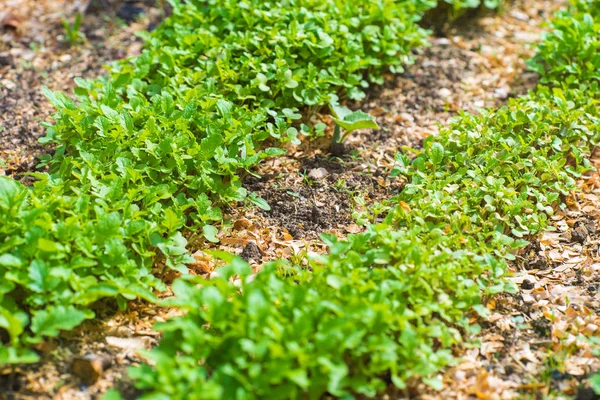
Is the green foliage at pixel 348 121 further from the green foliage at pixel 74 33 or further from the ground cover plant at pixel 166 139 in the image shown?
the green foliage at pixel 74 33

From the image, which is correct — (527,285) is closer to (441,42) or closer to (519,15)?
(441,42)

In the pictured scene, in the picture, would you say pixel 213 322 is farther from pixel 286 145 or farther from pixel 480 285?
pixel 286 145

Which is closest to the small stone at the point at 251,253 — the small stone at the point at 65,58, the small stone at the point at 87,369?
the small stone at the point at 87,369

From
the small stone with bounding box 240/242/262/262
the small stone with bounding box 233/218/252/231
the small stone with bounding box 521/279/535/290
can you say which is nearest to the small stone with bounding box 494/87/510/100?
the small stone with bounding box 521/279/535/290

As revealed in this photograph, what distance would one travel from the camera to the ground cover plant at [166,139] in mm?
2479

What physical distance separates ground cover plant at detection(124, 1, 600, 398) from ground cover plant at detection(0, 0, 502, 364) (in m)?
0.37

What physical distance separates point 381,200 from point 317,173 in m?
0.39

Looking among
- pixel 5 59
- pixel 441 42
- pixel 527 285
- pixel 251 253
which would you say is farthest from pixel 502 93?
pixel 5 59

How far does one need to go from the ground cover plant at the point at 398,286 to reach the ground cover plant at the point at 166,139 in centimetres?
37

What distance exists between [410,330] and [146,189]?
4.30ft

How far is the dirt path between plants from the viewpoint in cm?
250

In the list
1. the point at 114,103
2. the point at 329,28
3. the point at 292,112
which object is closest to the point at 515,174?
the point at 292,112

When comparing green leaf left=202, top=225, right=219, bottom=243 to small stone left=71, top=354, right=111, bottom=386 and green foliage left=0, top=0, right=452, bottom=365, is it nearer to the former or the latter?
green foliage left=0, top=0, right=452, bottom=365

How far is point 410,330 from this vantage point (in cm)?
230
